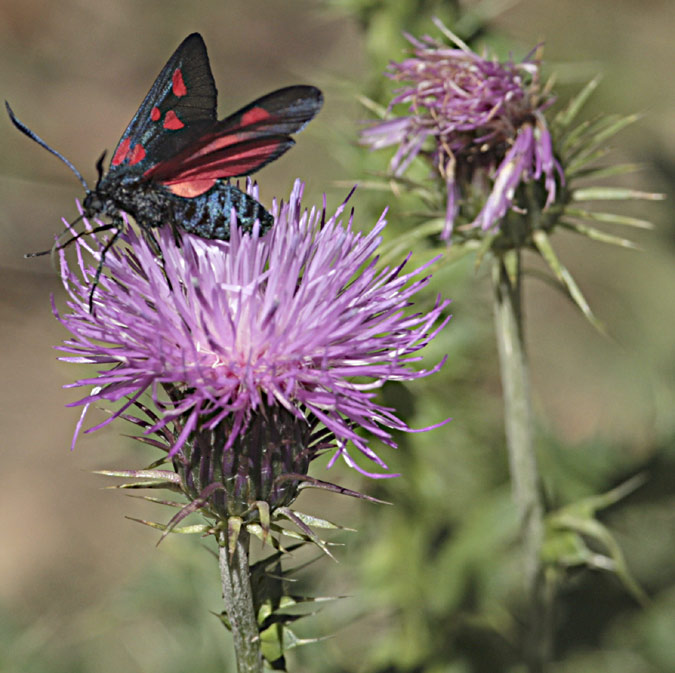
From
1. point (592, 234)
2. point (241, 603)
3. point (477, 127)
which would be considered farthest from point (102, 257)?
point (592, 234)

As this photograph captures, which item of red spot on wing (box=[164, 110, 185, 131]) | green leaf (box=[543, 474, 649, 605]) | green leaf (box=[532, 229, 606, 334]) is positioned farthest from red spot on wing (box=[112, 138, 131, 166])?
green leaf (box=[543, 474, 649, 605])

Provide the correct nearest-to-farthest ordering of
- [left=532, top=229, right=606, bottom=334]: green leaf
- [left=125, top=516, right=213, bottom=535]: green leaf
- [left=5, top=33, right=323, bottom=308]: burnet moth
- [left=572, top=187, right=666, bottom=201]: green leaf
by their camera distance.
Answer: [left=125, top=516, right=213, bottom=535]: green leaf < [left=5, top=33, right=323, bottom=308]: burnet moth < [left=532, top=229, right=606, bottom=334]: green leaf < [left=572, top=187, right=666, bottom=201]: green leaf

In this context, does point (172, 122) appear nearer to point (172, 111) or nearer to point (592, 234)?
point (172, 111)

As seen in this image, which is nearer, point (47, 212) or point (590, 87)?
point (590, 87)

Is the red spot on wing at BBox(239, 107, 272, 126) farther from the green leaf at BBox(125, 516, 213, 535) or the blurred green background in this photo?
the blurred green background

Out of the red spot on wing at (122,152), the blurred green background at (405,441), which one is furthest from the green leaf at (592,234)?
the red spot on wing at (122,152)

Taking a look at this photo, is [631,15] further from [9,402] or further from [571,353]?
[9,402]

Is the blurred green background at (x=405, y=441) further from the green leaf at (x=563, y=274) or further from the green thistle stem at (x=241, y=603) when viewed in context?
the green thistle stem at (x=241, y=603)

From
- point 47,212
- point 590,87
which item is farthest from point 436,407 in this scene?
point 47,212
